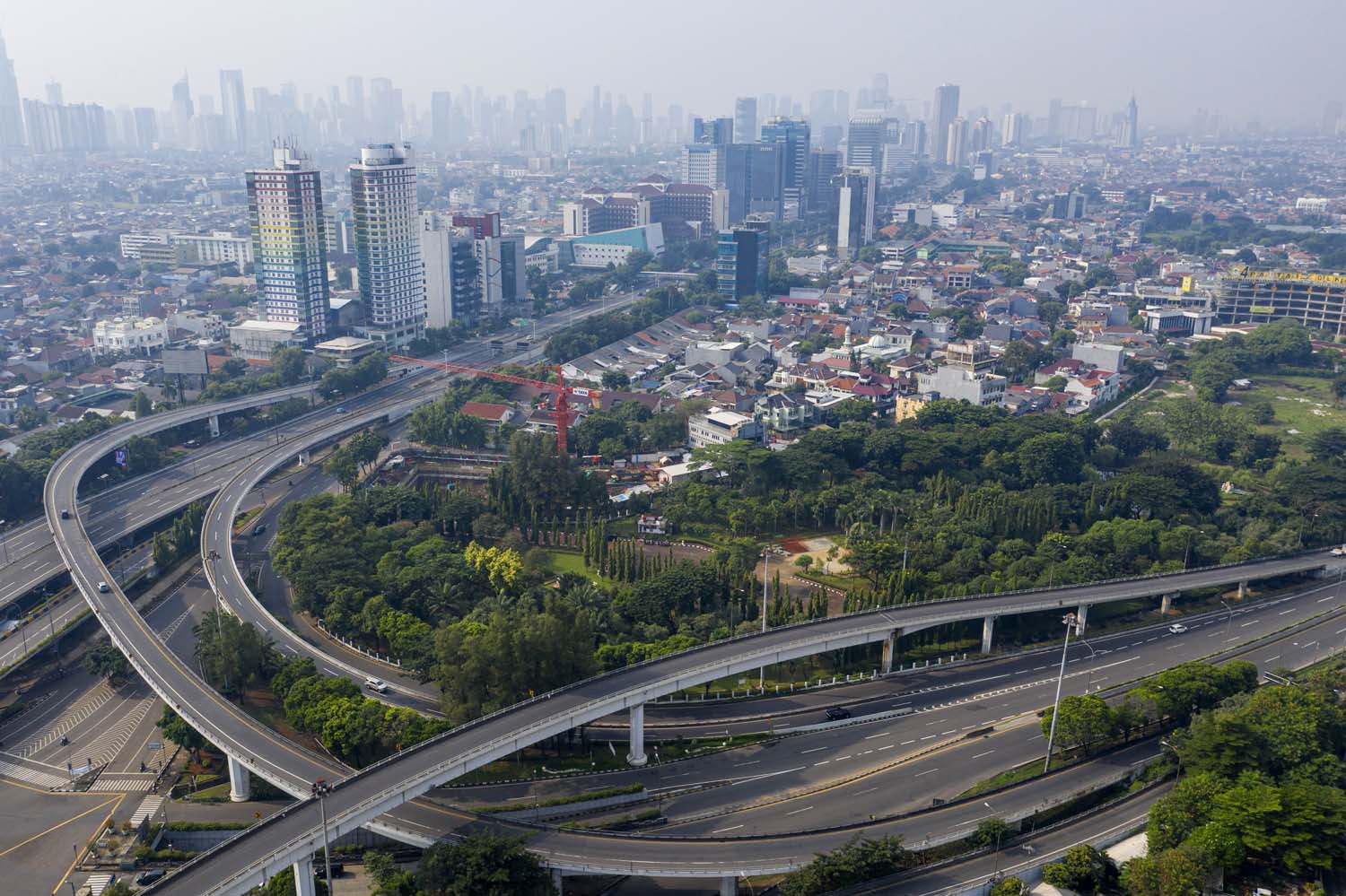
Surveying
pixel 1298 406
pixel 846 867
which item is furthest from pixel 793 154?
pixel 846 867

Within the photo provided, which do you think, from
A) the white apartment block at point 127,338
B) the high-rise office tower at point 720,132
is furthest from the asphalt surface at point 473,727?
the high-rise office tower at point 720,132

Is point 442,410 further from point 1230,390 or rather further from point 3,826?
point 1230,390

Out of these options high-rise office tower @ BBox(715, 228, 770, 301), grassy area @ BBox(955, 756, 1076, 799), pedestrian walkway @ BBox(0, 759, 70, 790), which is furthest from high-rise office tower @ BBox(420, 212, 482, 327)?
grassy area @ BBox(955, 756, 1076, 799)

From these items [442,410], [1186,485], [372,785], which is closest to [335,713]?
[372,785]

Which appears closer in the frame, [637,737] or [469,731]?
[469,731]

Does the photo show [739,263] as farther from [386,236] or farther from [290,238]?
[290,238]

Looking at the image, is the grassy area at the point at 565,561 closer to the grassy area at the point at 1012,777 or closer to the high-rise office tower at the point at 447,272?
the grassy area at the point at 1012,777
